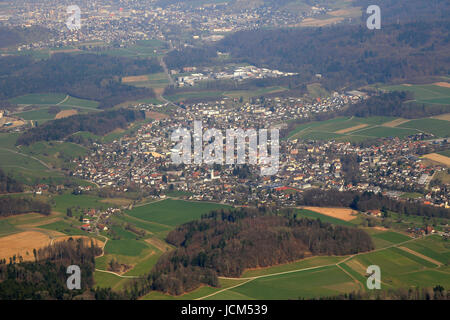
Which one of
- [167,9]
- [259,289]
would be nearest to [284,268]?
[259,289]

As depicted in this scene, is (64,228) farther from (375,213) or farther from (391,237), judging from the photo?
(391,237)

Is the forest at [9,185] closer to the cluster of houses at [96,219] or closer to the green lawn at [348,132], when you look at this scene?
the cluster of houses at [96,219]

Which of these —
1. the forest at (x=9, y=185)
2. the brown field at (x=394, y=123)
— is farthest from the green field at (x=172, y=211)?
the brown field at (x=394, y=123)

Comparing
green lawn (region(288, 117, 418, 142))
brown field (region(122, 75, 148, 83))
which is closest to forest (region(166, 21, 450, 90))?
brown field (region(122, 75, 148, 83))

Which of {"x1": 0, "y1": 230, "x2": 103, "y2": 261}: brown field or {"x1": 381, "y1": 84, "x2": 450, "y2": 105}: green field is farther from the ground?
{"x1": 381, "y1": 84, "x2": 450, "y2": 105}: green field

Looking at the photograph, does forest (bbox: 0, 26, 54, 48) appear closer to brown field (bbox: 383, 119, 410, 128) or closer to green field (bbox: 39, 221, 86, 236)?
brown field (bbox: 383, 119, 410, 128)

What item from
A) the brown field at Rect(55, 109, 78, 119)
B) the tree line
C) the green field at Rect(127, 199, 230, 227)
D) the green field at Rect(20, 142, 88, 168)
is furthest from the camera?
the brown field at Rect(55, 109, 78, 119)

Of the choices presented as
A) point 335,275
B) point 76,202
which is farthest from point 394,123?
point 335,275
